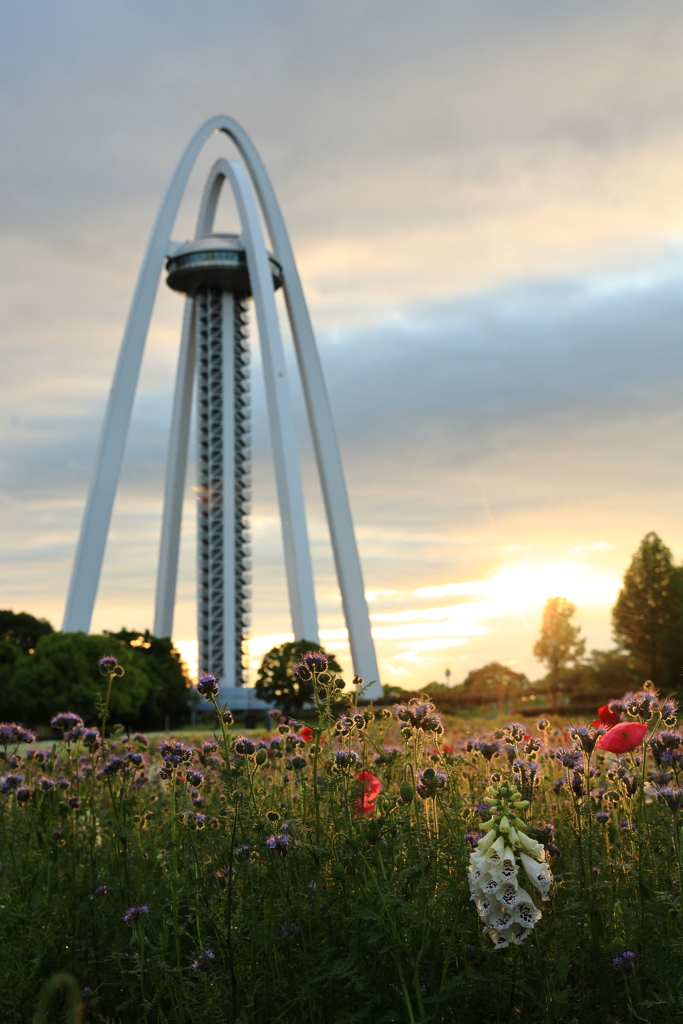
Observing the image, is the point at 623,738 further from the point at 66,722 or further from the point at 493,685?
the point at 493,685

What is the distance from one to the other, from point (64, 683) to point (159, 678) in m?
13.7

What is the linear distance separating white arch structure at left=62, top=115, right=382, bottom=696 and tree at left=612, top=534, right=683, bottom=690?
59.0 ft

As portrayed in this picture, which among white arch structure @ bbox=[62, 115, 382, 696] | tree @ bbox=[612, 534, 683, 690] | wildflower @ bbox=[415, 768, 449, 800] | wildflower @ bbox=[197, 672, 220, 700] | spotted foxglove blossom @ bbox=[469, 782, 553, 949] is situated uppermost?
white arch structure @ bbox=[62, 115, 382, 696]

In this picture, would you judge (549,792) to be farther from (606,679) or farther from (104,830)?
(606,679)

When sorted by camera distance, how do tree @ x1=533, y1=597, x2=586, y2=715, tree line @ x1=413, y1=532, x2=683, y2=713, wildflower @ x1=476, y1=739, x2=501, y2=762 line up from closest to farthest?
wildflower @ x1=476, y1=739, x2=501, y2=762, tree line @ x1=413, y1=532, x2=683, y2=713, tree @ x1=533, y1=597, x2=586, y2=715

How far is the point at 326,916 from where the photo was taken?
4.30m

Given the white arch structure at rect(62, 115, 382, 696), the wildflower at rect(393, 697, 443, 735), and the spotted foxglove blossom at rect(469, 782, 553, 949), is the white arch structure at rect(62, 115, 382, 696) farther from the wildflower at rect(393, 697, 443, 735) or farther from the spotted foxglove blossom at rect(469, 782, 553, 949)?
the spotted foxglove blossom at rect(469, 782, 553, 949)

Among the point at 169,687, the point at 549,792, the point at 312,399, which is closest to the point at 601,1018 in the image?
the point at 549,792

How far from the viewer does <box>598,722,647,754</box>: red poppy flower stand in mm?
4738

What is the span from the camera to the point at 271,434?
65312 millimetres

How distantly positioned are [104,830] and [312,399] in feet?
209

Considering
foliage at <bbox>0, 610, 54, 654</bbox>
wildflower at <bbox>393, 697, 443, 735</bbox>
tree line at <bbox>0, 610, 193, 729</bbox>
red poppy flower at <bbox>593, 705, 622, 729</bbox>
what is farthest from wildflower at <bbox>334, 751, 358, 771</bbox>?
foliage at <bbox>0, 610, 54, 654</bbox>

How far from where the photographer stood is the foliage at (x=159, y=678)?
54.7 m

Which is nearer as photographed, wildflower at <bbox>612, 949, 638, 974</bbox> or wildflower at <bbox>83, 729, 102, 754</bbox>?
wildflower at <bbox>612, 949, 638, 974</bbox>
